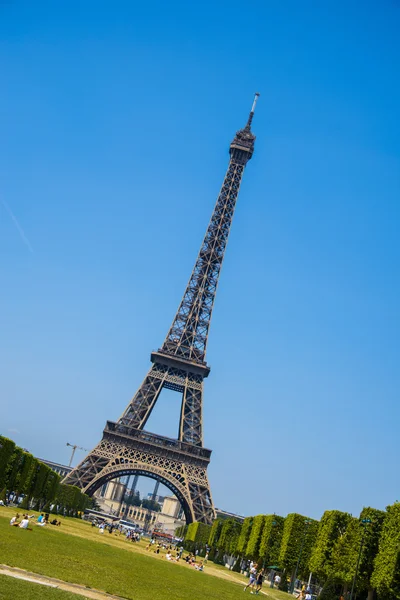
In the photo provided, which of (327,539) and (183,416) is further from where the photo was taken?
(183,416)

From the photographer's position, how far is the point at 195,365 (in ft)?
328

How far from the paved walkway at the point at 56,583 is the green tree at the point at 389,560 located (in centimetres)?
2559

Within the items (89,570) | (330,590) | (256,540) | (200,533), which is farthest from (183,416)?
(89,570)

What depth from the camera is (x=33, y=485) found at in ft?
243

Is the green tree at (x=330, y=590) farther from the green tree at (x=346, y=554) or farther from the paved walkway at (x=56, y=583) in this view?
the paved walkway at (x=56, y=583)

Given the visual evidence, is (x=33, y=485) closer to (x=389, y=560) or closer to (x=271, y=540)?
(x=271, y=540)

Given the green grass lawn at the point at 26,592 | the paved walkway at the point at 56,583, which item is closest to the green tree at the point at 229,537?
the paved walkway at the point at 56,583

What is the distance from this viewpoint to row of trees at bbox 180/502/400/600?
40.5m

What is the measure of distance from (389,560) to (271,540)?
2498cm

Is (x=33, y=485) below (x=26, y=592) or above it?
below

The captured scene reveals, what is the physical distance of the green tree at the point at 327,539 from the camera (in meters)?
50.3

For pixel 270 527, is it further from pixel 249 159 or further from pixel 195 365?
pixel 249 159

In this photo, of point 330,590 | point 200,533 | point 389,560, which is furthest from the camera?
point 200,533

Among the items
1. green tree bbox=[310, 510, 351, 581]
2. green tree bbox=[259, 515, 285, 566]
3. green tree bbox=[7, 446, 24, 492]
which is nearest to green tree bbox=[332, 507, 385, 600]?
green tree bbox=[310, 510, 351, 581]
